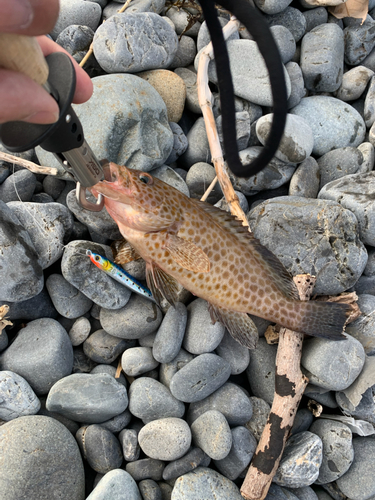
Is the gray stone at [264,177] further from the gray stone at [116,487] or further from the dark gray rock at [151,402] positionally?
the gray stone at [116,487]

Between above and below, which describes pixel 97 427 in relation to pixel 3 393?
below

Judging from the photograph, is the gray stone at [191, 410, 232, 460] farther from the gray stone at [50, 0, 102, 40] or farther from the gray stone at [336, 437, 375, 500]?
the gray stone at [50, 0, 102, 40]

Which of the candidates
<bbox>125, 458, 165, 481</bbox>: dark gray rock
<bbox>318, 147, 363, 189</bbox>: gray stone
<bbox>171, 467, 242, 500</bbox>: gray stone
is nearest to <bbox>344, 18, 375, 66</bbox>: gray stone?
<bbox>318, 147, 363, 189</bbox>: gray stone

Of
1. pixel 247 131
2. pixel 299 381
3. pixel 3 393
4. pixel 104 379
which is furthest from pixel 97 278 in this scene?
pixel 247 131

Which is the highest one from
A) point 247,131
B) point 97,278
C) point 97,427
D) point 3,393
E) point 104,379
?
point 247,131

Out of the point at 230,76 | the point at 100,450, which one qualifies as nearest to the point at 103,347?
the point at 100,450

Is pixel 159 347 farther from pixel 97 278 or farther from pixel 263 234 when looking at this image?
pixel 263 234
